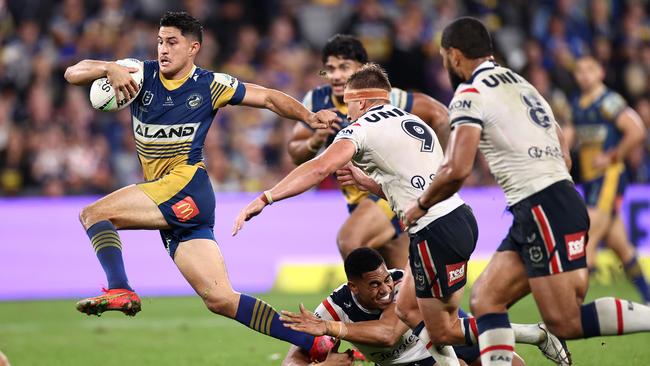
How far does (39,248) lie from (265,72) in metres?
5.14

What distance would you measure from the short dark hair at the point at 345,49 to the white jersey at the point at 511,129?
333 centimetres

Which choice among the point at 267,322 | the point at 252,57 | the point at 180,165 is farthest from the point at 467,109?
the point at 252,57

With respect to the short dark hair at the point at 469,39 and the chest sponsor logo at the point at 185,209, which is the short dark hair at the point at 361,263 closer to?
the chest sponsor logo at the point at 185,209

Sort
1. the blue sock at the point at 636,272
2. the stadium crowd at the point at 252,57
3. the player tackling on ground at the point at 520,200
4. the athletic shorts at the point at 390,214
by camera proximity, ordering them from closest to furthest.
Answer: the player tackling on ground at the point at 520,200
the athletic shorts at the point at 390,214
the blue sock at the point at 636,272
the stadium crowd at the point at 252,57

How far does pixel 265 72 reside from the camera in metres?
17.9

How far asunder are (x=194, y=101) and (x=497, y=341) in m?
3.07

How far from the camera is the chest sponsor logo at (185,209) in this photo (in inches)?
310

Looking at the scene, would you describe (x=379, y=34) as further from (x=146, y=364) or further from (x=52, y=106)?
(x=146, y=364)

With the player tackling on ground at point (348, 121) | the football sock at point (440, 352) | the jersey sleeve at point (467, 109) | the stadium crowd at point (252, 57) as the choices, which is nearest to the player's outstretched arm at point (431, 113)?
the player tackling on ground at point (348, 121)

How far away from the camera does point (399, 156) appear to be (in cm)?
720

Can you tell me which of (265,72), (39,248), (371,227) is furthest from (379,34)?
(371,227)

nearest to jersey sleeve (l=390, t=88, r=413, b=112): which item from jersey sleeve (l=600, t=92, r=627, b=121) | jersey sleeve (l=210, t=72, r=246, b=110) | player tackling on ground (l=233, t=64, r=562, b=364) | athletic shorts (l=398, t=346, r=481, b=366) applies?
jersey sleeve (l=210, t=72, r=246, b=110)

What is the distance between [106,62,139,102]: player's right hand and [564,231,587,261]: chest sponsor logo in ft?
11.1

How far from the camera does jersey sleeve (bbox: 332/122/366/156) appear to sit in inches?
275
